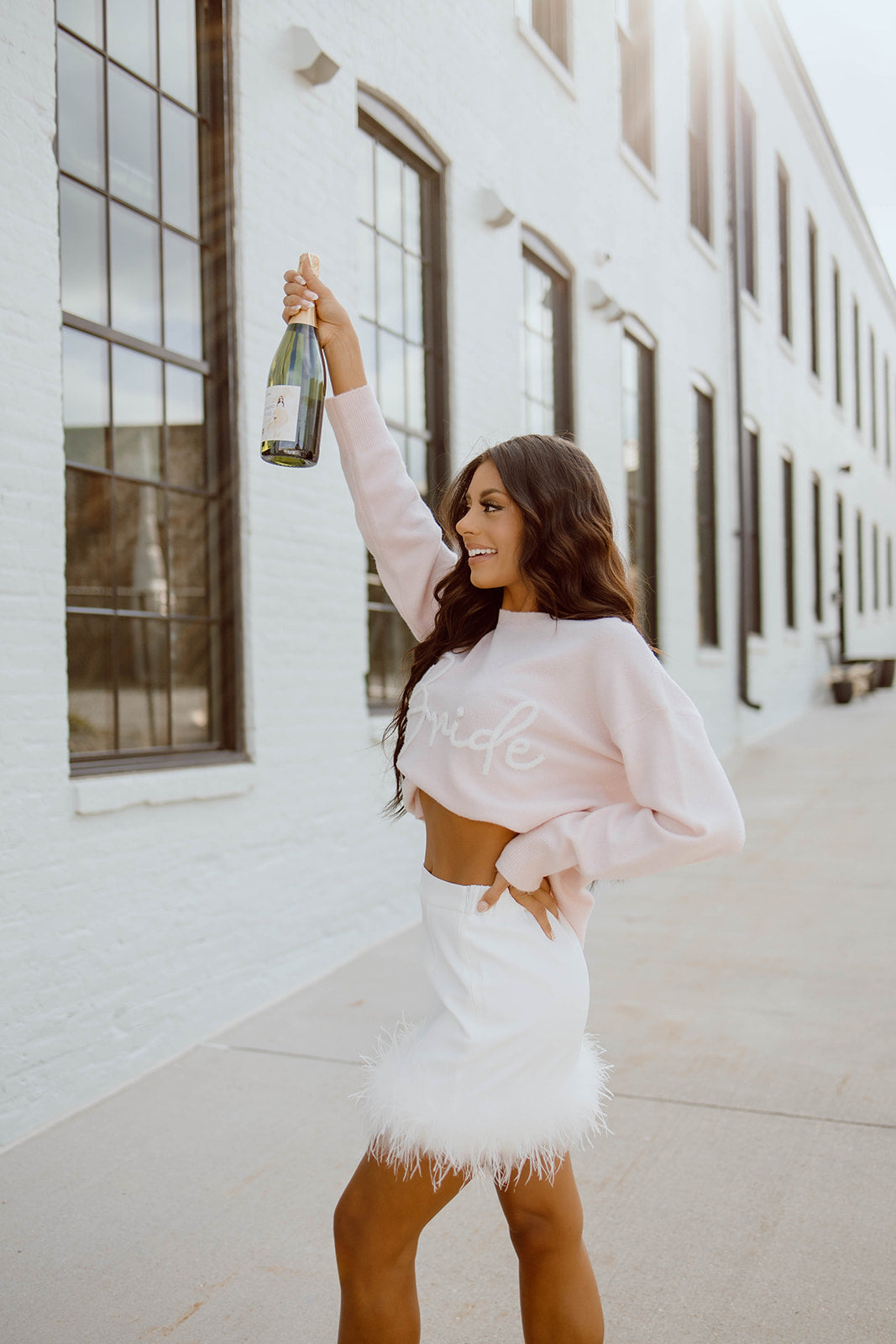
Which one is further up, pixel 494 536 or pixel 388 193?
pixel 388 193

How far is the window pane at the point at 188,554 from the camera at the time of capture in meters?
4.56

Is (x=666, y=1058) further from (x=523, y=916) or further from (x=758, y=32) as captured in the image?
(x=758, y=32)

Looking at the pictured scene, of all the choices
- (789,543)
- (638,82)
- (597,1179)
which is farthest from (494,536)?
(789,543)

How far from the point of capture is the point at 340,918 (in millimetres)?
5184

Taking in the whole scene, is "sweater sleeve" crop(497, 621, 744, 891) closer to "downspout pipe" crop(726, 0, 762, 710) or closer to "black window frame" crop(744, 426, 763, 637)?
"downspout pipe" crop(726, 0, 762, 710)

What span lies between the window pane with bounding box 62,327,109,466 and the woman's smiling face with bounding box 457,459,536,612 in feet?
8.50

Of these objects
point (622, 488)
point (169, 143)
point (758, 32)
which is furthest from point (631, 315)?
point (758, 32)

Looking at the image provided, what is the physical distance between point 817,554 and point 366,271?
13.8 meters

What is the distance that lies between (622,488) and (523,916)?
7.47 meters

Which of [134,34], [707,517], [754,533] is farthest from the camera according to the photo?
[754,533]

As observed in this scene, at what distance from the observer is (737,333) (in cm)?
1245

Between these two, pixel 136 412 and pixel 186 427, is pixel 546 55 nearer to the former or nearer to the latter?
pixel 186 427

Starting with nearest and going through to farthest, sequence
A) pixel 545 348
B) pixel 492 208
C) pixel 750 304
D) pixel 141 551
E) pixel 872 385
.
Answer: pixel 141 551 < pixel 492 208 < pixel 545 348 < pixel 750 304 < pixel 872 385

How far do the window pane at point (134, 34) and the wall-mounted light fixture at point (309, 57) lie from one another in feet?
2.25
